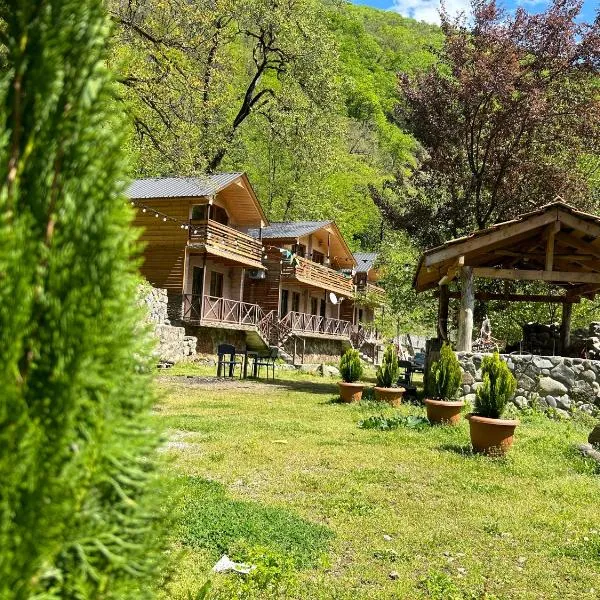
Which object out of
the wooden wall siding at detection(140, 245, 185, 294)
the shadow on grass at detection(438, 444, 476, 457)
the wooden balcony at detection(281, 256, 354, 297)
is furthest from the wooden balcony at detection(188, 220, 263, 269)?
the shadow on grass at detection(438, 444, 476, 457)

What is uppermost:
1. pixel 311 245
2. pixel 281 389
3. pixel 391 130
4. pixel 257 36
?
pixel 391 130

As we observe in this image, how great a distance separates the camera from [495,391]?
323 inches

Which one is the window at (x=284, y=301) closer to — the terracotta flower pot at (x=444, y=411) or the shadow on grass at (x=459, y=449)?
the terracotta flower pot at (x=444, y=411)

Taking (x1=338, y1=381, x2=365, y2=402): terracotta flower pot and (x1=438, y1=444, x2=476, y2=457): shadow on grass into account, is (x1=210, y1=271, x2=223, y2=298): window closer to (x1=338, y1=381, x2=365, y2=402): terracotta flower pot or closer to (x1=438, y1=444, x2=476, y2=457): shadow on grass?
(x1=338, y1=381, x2=365, y2=402): terracotta flower pot

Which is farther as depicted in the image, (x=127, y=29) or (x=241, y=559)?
(x=127, y=29)

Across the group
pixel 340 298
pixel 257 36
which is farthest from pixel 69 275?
pixel 340 298

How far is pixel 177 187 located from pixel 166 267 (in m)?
3.85

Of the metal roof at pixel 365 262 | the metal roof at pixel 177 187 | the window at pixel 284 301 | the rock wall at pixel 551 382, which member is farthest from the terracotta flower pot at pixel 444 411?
the metal roof at pixel 365 262

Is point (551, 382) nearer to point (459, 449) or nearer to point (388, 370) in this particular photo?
point (388, 370)

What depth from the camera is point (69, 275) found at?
116cm

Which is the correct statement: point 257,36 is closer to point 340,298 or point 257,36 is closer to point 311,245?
point 311,245

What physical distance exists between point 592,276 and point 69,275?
45.0ft

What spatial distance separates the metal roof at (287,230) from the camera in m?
33.6

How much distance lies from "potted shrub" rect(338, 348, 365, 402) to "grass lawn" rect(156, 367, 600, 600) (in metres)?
3.71
